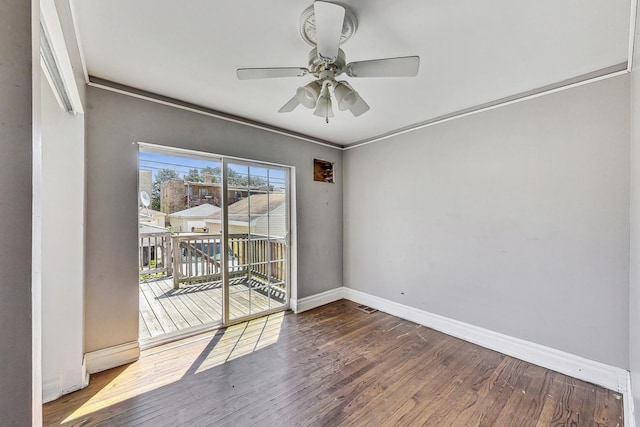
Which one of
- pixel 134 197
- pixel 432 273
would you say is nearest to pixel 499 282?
pixel 432 273

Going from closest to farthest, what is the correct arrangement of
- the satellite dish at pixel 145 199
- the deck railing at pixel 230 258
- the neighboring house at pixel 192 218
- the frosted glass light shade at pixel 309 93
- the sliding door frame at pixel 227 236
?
1. the frosted glass light shade at pixel 309 93
2. the satellite dish at pixel 145 199
3. the neighboring house at pixel 192 218
4. the deck railing at pixel 230 258
5. the sliding door frame at pixel 227 236

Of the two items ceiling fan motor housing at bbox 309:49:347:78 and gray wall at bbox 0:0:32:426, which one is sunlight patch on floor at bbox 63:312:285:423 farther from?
ceiling fan motor housing at bbox 309:49:347:78

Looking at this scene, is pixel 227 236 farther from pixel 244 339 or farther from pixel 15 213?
pixel 15 213

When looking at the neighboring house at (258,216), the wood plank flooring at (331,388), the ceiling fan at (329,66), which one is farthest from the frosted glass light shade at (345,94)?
the wood plank flooring at (331,388)

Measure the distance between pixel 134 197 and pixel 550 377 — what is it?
3.87 m

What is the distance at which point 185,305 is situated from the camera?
295 cm

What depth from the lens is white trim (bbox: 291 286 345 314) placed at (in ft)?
11.6

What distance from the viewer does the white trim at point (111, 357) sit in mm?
2160

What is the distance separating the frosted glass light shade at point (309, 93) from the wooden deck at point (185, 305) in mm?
2227

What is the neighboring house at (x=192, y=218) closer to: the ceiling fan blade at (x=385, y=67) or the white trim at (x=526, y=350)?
the ceiling fan blade at (x=385, y=67)

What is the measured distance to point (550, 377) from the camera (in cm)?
215

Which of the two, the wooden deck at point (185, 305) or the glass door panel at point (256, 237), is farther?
the glass door panel at point (256, 237)

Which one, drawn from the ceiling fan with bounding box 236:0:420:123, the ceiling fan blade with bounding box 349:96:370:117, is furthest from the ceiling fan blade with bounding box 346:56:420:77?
the ceiling fan blade with bounding box 349:96:370:117

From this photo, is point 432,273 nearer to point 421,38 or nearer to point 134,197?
point 421,38
